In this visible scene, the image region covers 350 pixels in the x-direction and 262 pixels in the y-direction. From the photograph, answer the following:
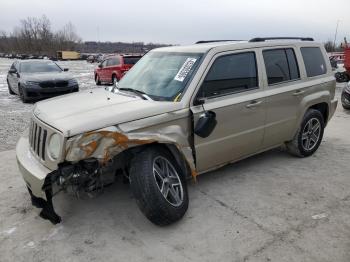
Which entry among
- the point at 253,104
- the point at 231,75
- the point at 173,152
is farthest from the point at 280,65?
the point at 173,152

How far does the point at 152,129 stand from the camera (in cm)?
370

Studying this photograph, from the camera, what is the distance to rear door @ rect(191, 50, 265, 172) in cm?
417

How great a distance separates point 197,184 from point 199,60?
5.14ft

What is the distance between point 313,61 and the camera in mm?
5633

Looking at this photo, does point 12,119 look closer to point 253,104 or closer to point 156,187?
point 253,104

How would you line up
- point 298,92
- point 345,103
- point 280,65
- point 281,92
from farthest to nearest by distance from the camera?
point 345,103, point 298,92, point 280,65, point 281,92

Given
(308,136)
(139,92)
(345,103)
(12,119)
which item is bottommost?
(12,119)

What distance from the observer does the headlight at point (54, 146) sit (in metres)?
3.38

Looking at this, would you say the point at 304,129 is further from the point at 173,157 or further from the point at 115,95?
the point at 115,95

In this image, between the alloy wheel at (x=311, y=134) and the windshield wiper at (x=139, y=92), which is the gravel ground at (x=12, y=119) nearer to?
the windshield wiper at (x=139, y=92)

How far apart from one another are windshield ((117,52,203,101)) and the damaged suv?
2 cm

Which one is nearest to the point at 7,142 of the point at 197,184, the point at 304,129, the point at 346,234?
the point at 197,184

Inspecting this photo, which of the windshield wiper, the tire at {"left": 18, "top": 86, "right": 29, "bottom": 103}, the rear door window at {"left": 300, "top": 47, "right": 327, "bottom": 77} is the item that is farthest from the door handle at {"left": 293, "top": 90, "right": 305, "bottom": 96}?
the tire at {"left": 18, "top": 86, "right": 29, "bottom": 103}

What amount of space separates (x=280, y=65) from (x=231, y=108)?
48.9 inches
